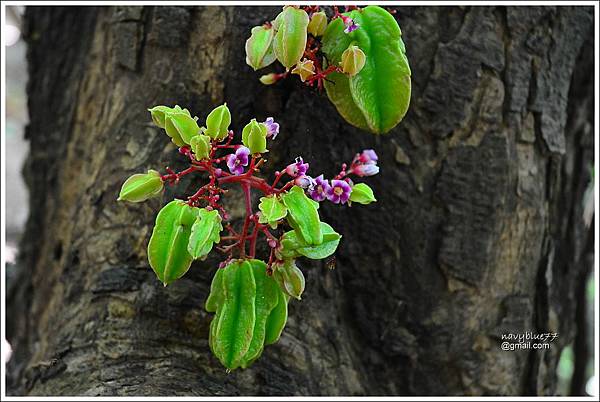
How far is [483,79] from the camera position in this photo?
1125mm

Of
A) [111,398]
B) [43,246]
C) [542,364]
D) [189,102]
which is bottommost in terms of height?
[542,364]

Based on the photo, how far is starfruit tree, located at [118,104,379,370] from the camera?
71 cm

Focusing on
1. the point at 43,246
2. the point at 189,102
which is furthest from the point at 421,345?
the point at 43,246

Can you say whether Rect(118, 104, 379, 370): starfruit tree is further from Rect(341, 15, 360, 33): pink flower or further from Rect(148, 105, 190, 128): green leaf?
Rect(341, 15, 360, 33): pink flower

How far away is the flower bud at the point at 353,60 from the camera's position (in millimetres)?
792

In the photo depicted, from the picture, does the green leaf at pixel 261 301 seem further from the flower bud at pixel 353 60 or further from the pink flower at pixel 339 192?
the flower bud at pixel 353 60

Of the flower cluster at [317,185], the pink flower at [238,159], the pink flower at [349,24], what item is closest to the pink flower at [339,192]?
the flower cluster at [317,185]

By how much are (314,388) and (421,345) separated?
0.76 feet

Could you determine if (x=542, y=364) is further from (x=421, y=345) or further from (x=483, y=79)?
(x=483, y=79)

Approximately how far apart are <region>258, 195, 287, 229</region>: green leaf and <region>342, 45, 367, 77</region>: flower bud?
0.63ft

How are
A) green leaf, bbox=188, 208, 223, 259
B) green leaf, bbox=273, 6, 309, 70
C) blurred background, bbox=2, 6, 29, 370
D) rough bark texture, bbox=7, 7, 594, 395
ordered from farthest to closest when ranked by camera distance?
blurred background, bbox=2, 6, 29, 370
rough bark texture, bbox=7, 7, 594, 395
green leaf, bbox=273, 6, 309, 70
green leaf, bbox=188, 208, 223, 259

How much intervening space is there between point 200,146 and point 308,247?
16cm

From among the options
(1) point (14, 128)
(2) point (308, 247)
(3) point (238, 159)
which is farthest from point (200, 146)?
(1) point (14, 128)

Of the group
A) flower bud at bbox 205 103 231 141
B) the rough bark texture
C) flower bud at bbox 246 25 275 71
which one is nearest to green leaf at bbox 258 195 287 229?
flower bud at bbox 205 103 231 141
